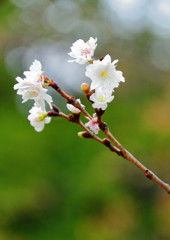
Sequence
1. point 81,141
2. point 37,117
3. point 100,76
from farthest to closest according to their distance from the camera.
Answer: point 81,141 < point 37,117 < point 100,76

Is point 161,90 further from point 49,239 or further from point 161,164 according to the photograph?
point 49,239

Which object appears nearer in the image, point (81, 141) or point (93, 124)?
point (93, 124)

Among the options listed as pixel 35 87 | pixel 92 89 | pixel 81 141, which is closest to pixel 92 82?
pixel 92 89

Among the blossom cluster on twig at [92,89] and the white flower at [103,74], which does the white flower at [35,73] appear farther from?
the white flower at [103,74]

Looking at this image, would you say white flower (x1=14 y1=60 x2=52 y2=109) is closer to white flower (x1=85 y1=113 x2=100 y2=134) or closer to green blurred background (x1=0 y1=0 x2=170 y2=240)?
white flower (x1=85 y1=113 x2=100 y2=134)

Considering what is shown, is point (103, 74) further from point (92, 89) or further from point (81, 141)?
point (81, 141)

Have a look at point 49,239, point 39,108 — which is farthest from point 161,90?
point 39,108
